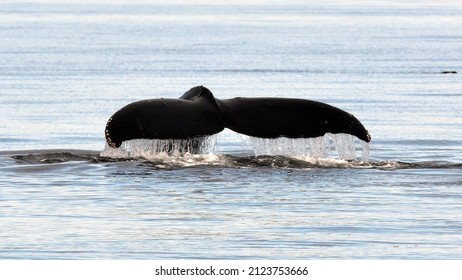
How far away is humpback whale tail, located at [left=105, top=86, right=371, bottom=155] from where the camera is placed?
1235cm

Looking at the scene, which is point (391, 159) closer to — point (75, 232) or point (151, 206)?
point (151, 206)

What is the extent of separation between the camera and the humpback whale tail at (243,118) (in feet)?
40.5

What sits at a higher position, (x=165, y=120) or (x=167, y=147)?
(x=165, y=120)

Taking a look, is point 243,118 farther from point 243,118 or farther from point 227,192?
point 227,192

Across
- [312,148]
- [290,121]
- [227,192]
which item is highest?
[290,121]

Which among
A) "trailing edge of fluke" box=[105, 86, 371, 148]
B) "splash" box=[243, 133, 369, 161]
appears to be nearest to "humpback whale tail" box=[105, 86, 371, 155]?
"trailing edge of fluke" box=[105, 86, 371, 148]

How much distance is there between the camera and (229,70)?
3719 cm

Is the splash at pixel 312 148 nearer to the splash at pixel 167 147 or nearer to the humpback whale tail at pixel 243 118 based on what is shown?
the humpback whale tail at pixel 243 118

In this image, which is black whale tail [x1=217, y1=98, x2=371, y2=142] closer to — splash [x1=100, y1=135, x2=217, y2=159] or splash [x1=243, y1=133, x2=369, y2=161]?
splash [x1=243, y1=133, x2=369, y2=161]

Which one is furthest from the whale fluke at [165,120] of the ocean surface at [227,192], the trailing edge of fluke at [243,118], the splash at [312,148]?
the splash at [312,148]

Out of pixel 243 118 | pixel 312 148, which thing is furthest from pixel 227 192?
pixel 312 148

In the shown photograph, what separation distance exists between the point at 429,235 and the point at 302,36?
56.3 metres

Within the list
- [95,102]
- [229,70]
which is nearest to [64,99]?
[95,102]

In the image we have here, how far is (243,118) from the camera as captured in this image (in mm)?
12742
